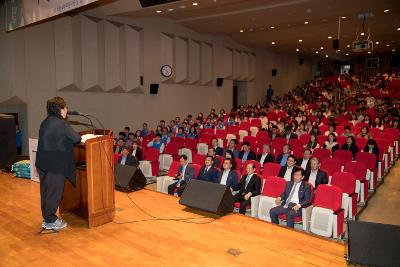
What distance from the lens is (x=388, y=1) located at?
952 centimetres

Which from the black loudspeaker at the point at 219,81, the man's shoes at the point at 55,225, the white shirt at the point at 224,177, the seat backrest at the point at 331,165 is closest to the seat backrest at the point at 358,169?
the seat backrest at the point at 331,165

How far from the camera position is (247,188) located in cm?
523

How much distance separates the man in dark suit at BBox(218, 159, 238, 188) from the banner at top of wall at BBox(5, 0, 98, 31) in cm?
310

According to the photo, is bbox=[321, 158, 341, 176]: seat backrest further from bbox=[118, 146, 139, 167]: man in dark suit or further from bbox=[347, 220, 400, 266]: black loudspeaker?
bbox=[118, 146, 139, 167]: man in dark suit

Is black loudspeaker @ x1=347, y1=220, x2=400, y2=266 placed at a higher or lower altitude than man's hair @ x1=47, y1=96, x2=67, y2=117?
lower

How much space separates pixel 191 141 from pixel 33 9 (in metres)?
4.49

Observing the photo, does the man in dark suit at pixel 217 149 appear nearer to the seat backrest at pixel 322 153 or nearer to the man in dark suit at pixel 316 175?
the seat backrest at pixel 322 153

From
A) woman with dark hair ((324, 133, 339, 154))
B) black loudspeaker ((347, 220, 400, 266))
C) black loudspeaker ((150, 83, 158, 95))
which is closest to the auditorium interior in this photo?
black loudspeaker ((347, 220, 400, 266))

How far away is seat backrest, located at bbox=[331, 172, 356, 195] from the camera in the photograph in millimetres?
5074

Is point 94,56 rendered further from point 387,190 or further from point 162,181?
point 387,190

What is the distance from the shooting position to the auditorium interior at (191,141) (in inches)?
132

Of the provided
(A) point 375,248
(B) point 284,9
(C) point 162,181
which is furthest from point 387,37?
(A) point 375,248

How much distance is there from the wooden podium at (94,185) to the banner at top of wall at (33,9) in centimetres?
214

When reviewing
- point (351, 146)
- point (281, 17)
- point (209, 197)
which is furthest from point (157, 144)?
point (281, 17)
